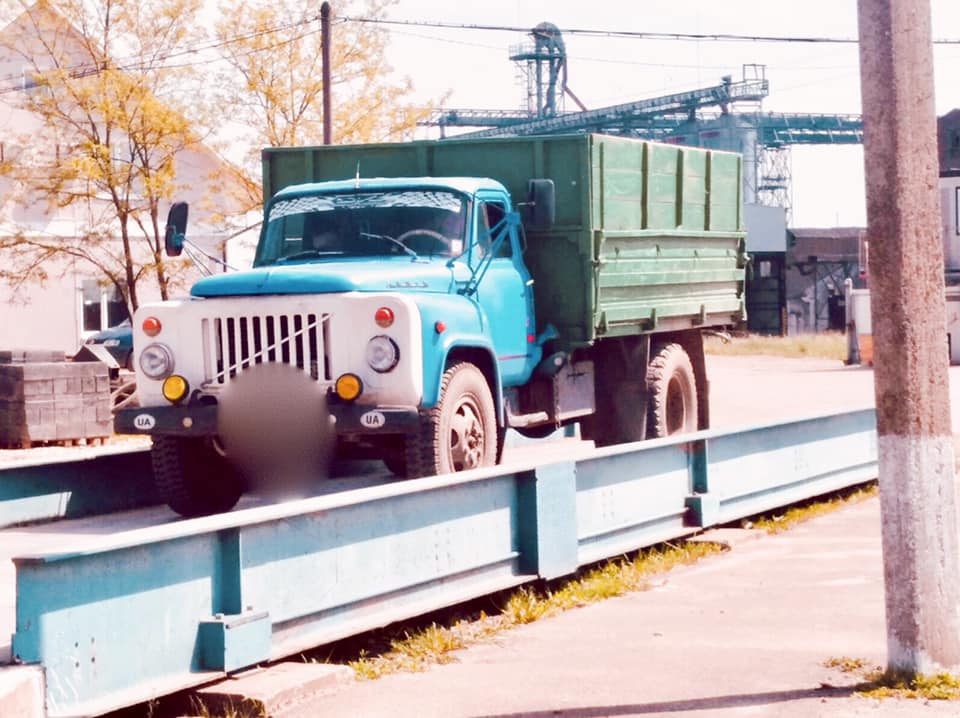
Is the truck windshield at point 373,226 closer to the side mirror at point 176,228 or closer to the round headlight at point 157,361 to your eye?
the side mirror at point 176,228

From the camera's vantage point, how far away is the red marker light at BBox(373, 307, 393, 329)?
1030cm

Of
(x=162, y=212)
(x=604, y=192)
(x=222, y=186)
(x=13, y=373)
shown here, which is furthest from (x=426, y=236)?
(x=162, y=212)

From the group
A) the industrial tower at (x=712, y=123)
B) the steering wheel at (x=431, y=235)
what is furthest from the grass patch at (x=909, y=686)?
the industrial tower at (x=712, y=123)

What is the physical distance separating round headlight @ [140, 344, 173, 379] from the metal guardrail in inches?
122

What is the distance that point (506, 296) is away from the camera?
12.2 meters

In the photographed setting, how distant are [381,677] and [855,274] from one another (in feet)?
229

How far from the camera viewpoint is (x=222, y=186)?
32.7 meters

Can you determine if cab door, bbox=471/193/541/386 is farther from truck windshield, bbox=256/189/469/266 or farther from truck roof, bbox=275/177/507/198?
truck windshield, bbox=256/189/469/266

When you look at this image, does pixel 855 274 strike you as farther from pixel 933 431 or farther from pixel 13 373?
pixel 933 431

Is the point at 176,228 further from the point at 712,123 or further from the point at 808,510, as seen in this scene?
the point at 712,123

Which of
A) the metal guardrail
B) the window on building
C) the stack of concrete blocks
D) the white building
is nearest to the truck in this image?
the metal guardrail

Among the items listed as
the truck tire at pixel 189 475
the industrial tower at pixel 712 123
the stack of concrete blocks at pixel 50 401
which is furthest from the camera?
the industrial tower at pixel 712 123

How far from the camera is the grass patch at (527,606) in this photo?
7441 mm

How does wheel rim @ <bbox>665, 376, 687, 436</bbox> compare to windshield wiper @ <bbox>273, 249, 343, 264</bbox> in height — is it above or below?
below
